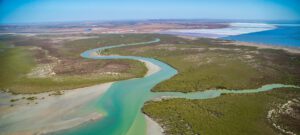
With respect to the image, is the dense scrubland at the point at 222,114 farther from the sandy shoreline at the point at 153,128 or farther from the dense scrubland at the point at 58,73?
the dense scrubland at the point at 58,73

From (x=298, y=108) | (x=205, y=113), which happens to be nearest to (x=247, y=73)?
(x=298, y=108)

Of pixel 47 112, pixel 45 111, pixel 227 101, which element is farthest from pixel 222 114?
pixel 45 111

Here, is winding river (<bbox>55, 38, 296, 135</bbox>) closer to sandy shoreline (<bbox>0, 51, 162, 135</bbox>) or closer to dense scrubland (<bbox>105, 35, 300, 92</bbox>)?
sandy shoreline (<bbox>0, 51, 162, 135</bbox>)

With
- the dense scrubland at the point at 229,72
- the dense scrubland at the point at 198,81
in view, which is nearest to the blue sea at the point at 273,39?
the dense scrubland at the point at 229,72

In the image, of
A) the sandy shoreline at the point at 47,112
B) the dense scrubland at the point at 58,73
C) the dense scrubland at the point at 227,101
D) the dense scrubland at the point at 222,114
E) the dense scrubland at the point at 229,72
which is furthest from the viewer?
the dense scrubland at the point at 58,73

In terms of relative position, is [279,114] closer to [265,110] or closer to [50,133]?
[265,110]
